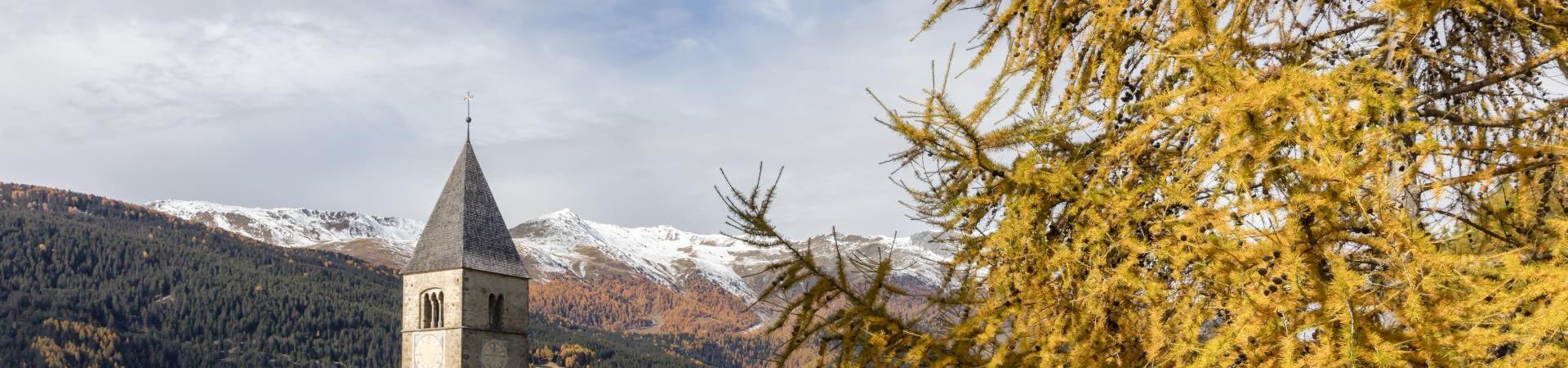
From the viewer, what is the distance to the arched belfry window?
35219 mm

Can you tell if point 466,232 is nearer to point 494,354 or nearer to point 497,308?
point 497,308

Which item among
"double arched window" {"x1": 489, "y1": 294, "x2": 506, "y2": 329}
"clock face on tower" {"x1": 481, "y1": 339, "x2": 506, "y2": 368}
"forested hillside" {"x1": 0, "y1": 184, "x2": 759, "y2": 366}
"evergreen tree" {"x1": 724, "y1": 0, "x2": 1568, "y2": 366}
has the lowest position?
"evergreen tree" {"x1": 724, "y1": 0, "x2": 1568, "y2": 366}

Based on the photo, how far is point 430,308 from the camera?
117 ft

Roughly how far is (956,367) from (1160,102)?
134 cm

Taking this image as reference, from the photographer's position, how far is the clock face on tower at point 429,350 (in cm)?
3453

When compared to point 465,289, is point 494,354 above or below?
below

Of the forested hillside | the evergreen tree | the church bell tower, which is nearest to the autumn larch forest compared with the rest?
the evergreen tree


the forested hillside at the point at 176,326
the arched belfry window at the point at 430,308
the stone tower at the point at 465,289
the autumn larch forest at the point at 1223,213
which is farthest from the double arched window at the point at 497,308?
the forested hillside at the point at 176,326

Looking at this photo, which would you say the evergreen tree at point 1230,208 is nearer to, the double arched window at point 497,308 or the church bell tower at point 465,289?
the church bell tower at point 465,289

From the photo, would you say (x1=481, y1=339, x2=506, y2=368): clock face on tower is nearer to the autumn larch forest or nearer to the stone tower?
the stone tower

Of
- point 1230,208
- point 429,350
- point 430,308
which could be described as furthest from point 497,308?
point 1230,208

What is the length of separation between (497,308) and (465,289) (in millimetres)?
2086

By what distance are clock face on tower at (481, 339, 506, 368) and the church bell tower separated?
Result: 0.02m

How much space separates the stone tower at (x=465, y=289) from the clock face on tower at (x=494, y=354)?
1.0 inches
